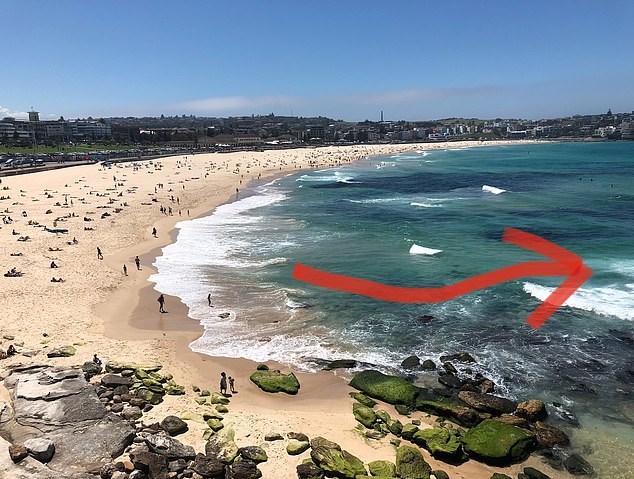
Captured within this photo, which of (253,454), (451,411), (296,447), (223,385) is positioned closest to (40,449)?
(253,454)

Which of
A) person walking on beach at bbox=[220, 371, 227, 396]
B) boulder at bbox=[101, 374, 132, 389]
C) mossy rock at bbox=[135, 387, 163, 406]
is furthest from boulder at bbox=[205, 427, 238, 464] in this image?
boulder at bbox=[101, 374, 132, 389]

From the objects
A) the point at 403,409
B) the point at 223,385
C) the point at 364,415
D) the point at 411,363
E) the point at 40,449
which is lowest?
the point at 403,409

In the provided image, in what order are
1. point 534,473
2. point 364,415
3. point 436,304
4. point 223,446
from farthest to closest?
point 436,304 < point 364,415 < point 223,446 < point 534,473

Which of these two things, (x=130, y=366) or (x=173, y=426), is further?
(x=130, y=366)

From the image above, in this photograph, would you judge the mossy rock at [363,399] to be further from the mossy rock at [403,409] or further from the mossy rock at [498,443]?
the mossy rock at [498,443]

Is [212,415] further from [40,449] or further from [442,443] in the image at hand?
[442,443]

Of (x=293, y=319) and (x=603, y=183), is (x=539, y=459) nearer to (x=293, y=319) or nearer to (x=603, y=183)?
(x=293, y=319)
